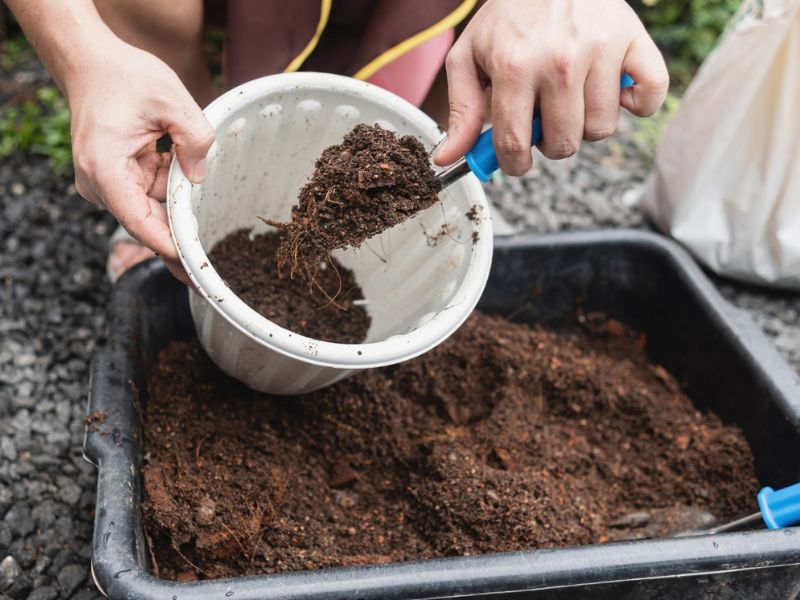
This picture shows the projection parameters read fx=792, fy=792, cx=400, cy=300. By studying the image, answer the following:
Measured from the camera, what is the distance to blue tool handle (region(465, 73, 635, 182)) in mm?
1033

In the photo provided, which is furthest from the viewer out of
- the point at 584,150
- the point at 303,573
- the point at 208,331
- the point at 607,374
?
the point at 584,150

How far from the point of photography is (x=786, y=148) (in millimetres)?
1876

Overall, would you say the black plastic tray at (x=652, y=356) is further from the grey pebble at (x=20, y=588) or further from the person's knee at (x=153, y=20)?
the person's knee at (x=153, y=20)

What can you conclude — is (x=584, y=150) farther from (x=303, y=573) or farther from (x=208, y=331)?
(x=303, y=573)

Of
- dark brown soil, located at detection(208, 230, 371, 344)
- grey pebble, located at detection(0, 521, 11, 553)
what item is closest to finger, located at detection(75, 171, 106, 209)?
dark brown soil, located at detection(208, 230, 371, 344)

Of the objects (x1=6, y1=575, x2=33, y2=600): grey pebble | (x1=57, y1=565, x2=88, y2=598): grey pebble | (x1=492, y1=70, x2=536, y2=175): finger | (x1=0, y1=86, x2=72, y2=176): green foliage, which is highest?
(x1=492, y1=70, x2=536, y2=175): finger

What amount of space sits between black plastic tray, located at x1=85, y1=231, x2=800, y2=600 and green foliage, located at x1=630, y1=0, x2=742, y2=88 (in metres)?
1.54

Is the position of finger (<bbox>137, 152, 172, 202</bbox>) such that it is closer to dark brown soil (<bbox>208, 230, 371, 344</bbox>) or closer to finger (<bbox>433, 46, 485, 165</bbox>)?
dark brown soil (<bbox>208, 230, 371, 344</bbox>)

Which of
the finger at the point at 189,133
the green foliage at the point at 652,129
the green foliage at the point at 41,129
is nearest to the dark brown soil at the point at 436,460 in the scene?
the finger at the point at 189,133

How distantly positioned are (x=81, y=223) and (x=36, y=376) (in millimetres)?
460

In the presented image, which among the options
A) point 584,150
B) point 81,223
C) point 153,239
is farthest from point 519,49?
point 584,150

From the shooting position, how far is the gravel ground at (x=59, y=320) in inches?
51.3

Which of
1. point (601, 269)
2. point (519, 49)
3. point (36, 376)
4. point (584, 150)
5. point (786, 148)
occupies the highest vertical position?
point (519, 49)

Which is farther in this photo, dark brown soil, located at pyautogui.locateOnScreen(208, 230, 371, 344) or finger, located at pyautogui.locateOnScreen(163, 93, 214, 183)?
dark brown soil, located at pyautogui.locateOnScreen(208, 230, 371, 344)
